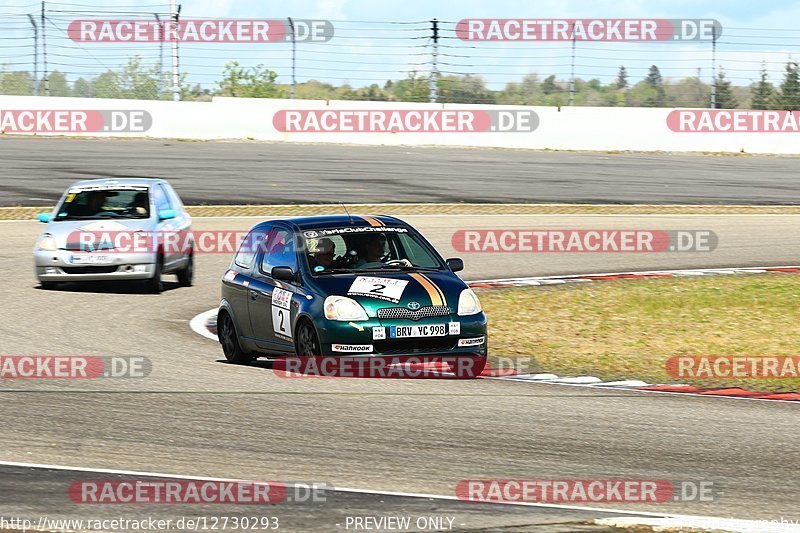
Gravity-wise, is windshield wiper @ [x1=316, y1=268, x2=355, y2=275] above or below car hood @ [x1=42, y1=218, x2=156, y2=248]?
below

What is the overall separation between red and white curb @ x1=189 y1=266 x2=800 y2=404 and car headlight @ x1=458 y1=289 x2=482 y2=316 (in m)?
0.65

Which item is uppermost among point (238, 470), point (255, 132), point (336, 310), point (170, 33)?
point (170, 33)

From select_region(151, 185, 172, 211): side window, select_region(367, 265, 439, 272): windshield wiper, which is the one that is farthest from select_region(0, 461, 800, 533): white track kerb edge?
select_region(151, 185, 172, 211): side window

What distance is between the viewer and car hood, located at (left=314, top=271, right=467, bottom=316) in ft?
34.5

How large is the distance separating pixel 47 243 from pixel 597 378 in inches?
307

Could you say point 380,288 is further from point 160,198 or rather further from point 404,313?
point 160,198

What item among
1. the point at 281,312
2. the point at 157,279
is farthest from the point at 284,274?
the point at 157,279

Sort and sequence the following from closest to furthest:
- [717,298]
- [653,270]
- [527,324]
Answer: [527,324] < [717,298] < [653,270]

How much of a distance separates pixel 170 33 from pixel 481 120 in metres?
9.05

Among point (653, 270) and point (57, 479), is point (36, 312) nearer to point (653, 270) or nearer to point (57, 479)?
point (57, 479)

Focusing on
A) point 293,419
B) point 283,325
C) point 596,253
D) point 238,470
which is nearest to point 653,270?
point 596,253

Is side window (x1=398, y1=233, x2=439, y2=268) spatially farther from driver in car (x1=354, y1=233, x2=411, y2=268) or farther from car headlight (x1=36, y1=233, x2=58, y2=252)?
car headlight (x1=36, y1=233, x2=58, y2=252)

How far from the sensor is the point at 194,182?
→ 2700cm

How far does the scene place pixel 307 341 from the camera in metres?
10.8
